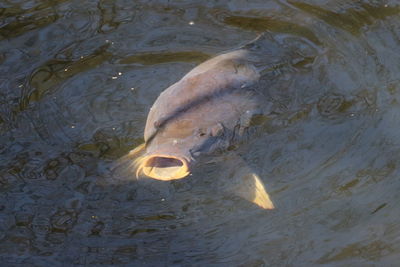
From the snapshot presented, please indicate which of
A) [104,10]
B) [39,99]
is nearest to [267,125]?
[39,99]

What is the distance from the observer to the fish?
9.30 ft

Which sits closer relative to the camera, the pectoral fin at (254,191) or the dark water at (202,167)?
the dark water at (202,167)

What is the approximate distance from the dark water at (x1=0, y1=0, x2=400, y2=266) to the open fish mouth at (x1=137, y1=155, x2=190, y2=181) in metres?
0.11

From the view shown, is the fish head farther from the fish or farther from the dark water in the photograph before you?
the dark water

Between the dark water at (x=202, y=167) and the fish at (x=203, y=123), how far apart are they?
77 mm

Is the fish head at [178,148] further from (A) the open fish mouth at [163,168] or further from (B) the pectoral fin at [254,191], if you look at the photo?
(B) the pectoral fin at [254,191]

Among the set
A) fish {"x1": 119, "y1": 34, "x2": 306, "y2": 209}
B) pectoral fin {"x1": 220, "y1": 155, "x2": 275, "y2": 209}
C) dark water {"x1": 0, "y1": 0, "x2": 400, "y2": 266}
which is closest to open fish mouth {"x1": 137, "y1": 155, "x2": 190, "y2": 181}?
fish {"x1": 119, "y1": 34, "x2": 306, "y2": 209}

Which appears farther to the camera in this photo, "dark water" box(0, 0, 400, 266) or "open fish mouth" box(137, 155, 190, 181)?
"open fish mouth" box(137, 155, 190, 181)

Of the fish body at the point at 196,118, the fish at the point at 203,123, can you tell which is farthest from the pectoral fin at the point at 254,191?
the fish body at the point at 196,118

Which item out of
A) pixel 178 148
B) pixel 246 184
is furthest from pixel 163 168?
pixel 246 184

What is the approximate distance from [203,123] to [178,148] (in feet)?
0.56

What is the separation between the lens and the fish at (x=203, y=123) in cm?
283

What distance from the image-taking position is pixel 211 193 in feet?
9.57

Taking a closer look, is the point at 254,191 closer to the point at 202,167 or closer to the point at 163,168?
the point at 202,167
